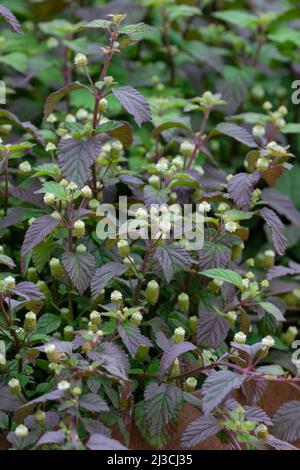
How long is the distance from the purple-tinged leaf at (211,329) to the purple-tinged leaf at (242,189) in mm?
214

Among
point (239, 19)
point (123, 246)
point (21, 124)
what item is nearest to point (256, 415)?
point (123, 246)

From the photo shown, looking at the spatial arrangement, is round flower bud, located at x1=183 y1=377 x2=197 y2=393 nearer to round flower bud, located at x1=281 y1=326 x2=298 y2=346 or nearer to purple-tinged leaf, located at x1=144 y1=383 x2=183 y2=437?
purple-tinged leaf, located at x1=144 y1=383 x2=183 y2=437

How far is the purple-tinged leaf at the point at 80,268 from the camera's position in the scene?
1.28 meters

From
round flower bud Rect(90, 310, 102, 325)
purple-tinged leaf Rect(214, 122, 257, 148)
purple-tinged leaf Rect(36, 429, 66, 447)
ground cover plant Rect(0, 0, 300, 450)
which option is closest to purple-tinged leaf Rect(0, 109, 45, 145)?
ground cover plant Rect(0, 0, 300, 450)

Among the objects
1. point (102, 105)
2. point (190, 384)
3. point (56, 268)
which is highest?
point (102, 105)

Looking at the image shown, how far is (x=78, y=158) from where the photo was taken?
1.33m

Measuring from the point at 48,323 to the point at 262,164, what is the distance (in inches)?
19.2

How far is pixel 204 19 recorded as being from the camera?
8.06ft

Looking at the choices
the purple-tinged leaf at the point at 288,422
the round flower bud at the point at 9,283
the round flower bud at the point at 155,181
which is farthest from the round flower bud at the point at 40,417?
the round flower bud at the point at 155,181

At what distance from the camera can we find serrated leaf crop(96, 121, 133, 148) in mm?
1366

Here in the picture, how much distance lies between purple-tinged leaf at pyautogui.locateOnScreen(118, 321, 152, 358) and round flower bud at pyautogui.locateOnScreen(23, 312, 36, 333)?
142mm

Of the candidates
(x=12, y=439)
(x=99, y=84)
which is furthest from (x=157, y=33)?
(x=12, y=439)

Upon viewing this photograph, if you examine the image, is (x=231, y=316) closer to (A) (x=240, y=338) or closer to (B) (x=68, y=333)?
(A) (x=240, y=338)

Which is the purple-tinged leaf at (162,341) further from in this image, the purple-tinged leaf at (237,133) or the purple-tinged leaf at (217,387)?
the purple-tinged leaf at (237,133)
